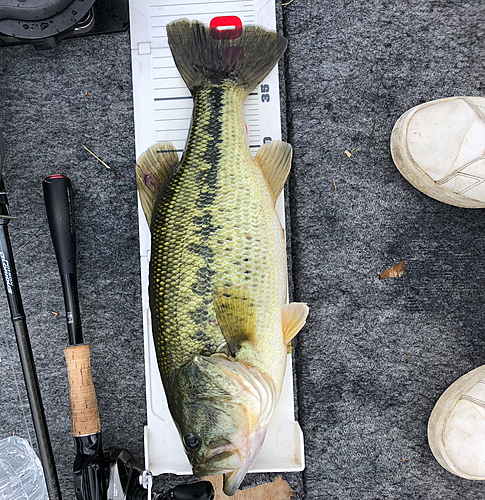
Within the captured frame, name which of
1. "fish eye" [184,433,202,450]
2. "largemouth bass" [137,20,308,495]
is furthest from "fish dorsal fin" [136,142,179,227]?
"fish eye" [184,433,202,450]

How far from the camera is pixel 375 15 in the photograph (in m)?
1.25

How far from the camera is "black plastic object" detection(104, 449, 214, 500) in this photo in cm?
95

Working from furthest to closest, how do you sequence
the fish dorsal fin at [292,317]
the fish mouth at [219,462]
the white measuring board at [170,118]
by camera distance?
the white measuring board at [170,118]
the fish dorsal fin at [292,317]
the fish mouth at [219,462]

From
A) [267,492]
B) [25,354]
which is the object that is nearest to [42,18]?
[25,354]

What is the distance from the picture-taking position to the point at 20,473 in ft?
3.67

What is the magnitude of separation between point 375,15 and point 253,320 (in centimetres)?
90

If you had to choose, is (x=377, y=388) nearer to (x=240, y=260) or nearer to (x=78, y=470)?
(x=240, y=260)

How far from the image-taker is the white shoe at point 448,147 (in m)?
1.11

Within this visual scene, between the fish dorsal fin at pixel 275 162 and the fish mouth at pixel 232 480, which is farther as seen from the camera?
the fish dorsal fin at pixel 275 162

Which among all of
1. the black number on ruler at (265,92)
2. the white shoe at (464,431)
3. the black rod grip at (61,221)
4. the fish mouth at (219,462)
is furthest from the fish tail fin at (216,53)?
the white shoe at (464,431)

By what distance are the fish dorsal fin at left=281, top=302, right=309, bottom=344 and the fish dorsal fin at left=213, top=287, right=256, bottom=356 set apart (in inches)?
3.8

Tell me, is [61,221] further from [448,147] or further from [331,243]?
[448,147]

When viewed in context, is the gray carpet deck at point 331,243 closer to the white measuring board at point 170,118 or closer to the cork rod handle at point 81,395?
the white measuring board at point 170,118

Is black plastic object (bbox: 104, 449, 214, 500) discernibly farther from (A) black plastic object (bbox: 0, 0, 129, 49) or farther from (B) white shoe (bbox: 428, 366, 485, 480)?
(A) black plastic object (bbox: 0, 0, 129, 49)
